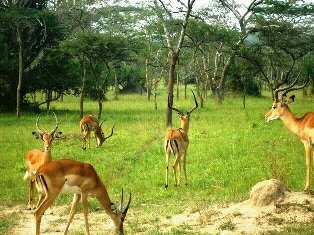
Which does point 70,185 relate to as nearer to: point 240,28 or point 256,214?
point 256,214

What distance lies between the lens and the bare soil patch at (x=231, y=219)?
247 inches

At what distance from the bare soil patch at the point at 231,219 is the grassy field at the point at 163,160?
23 centimetres

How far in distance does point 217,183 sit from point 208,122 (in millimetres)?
10215

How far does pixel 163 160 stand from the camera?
11773 mm

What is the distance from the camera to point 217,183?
9195mm

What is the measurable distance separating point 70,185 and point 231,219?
204 centimetres

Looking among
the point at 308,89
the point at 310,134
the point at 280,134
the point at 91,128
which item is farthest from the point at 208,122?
the point at 308,89

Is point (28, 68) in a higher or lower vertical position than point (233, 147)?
higher

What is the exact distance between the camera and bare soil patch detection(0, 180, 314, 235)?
628cm

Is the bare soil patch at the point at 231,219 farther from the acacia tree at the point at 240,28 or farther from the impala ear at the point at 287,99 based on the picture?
the acacia tree at the point at 240,28

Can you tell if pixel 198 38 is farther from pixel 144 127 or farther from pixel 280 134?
pixel 280 134

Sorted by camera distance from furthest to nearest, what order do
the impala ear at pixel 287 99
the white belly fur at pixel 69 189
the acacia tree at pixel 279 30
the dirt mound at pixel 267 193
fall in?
1. the acacia tree at pixel 279 30
2. the impala ear at pixel 287 99
3. the dirt mound at pixel 267 193
4. the white belly fur at pixel 69 189

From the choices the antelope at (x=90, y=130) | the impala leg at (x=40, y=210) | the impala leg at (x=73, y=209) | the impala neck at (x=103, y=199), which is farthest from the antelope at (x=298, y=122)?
the antelope at (x=90, y=130)

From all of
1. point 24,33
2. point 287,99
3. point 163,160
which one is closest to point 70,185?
point 287,99
